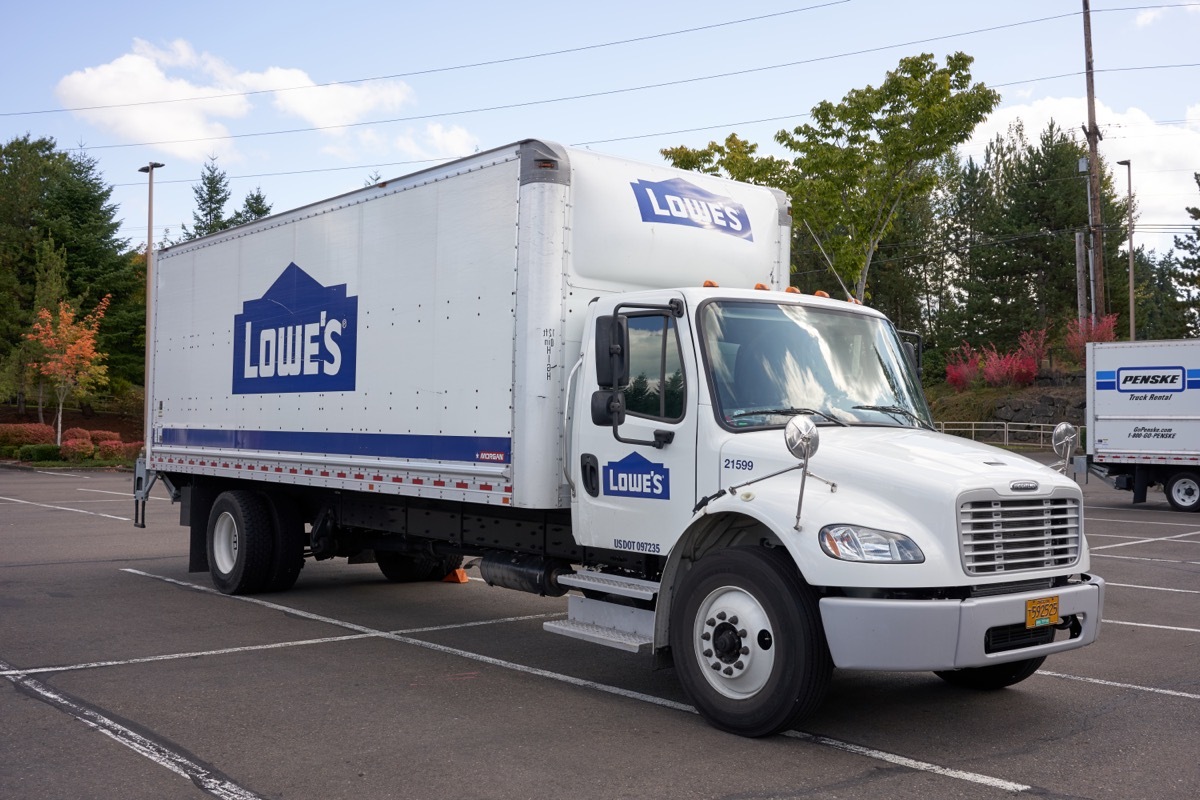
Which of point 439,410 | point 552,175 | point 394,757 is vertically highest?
point 552,175

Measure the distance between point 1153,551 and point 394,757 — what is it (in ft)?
43.9

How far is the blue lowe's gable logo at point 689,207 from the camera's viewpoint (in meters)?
8.09

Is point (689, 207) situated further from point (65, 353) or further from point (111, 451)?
point (65, 353)

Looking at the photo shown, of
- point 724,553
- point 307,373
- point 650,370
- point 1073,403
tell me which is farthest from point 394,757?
point 1073,403

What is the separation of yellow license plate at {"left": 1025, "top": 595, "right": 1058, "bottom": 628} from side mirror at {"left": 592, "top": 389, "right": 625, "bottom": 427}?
2558 mm

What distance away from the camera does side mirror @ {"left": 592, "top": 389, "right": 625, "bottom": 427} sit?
6.96 metres

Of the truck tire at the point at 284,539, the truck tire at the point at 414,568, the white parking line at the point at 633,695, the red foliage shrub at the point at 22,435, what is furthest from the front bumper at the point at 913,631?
the red foliage shrub at the point at 22,435

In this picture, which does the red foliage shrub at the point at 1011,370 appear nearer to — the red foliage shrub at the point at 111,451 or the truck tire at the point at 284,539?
the red foliage shrub at the point at 111,451

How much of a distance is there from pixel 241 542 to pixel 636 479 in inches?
217

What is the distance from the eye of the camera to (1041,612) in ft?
19.9

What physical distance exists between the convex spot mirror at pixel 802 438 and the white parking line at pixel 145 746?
3.05 m

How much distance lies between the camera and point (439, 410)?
847 centimetres

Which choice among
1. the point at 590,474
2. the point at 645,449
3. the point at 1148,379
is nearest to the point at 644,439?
the point at 645,449

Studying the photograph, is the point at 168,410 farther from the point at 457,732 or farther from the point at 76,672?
the point at 457,732
